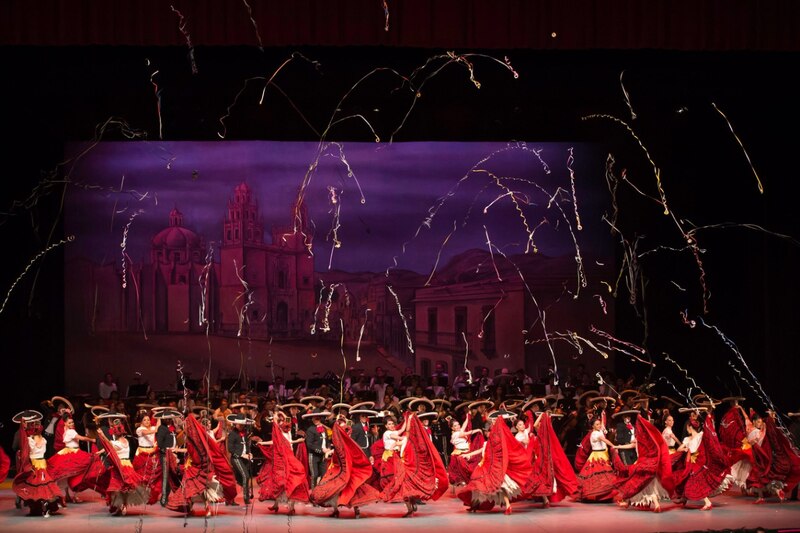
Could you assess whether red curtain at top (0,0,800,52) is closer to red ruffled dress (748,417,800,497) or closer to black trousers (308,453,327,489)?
red ruffled dress (748,417,800,497)

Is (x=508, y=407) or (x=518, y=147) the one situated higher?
(x=518, y=147)

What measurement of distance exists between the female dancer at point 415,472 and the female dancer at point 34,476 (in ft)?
12.1

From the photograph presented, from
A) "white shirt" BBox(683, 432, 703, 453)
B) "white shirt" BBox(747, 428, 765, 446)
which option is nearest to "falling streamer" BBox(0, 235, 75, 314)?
"white shirt" BBox(683, 432, 703, 453)

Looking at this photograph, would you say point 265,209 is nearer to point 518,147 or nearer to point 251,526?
point 518,147

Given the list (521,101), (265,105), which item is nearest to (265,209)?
(265,105)

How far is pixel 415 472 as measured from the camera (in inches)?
469

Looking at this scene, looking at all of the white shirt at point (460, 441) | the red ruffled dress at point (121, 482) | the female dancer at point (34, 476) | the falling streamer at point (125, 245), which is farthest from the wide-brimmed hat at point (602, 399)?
the falling streamer at point (125, 245)

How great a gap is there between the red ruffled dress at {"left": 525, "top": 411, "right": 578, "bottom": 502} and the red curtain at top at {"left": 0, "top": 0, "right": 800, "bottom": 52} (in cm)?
434

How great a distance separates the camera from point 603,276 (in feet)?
61.2

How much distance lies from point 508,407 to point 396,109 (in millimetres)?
5610

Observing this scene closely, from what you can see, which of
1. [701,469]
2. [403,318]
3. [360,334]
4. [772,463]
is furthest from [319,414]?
[403,318]

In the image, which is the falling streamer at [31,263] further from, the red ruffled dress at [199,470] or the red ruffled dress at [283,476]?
the red ruffled dress at [283,476]

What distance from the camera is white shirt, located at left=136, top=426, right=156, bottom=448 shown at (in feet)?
39.8

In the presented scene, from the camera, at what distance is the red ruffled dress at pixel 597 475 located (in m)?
12.3
